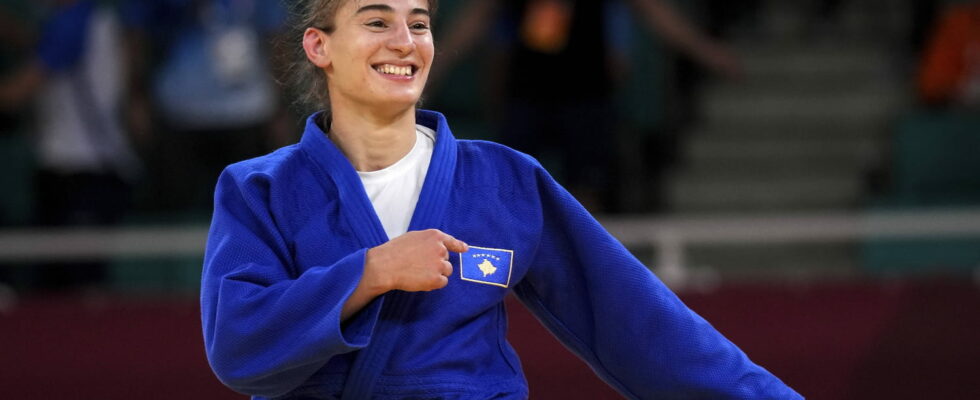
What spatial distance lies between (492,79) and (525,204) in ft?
8.25

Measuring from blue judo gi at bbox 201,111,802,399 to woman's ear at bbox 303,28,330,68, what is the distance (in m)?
0.08

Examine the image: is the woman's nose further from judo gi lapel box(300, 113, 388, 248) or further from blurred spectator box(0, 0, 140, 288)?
blurred spectator box(0, 0, 140, 288)

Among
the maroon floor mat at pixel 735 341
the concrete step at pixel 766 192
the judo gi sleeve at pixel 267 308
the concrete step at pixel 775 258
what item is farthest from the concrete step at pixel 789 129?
the judo gi sleeve at pixel 267 308

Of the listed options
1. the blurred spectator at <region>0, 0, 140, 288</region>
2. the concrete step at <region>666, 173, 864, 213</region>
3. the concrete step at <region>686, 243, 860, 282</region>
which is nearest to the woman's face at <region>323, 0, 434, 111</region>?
the blurred spectator at <region>0, 0, 140, 288</region>

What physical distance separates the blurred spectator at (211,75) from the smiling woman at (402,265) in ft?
6.91

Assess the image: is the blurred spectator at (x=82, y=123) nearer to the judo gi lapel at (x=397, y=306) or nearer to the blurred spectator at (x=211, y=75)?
the blurred spectator at (x=211, y=75)

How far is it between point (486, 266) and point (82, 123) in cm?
255

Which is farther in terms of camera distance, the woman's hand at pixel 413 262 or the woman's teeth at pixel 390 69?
the woman's teeth at pixel 390 69

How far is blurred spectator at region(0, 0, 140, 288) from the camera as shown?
3648 mm

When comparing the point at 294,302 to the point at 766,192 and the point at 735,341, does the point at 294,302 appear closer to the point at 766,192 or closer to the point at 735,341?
the point at 735,341

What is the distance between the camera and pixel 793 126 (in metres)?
5.29

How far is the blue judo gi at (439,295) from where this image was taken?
4.29 ft

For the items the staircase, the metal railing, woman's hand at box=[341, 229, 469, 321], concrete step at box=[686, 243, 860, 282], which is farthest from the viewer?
the staircase

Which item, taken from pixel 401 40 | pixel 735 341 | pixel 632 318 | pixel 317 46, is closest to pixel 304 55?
pixel 317 46
